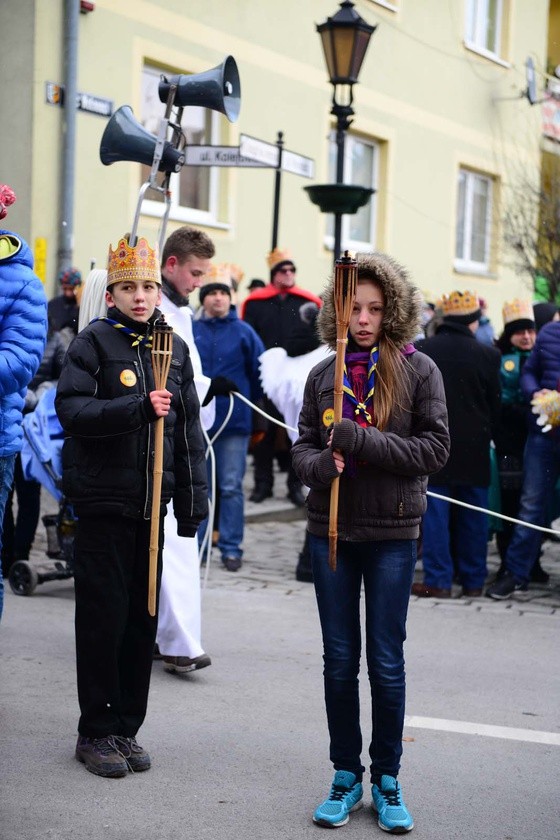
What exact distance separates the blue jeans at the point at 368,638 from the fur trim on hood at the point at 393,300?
0.69 metres

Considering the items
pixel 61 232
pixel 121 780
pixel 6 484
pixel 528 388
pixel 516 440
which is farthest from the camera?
pixel 61 232

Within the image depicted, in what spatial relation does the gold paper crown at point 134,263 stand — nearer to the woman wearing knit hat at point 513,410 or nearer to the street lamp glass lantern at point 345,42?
the woman wearing knit hat at point 513,410

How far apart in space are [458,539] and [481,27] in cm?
1442

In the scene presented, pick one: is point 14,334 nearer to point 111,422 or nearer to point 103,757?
point 111,422

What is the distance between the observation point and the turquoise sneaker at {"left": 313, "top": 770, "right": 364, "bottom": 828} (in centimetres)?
416

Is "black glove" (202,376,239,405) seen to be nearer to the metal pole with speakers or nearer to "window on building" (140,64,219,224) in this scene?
the metal pole with speakers

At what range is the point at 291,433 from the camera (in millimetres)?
8859

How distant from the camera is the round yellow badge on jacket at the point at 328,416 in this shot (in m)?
4.24

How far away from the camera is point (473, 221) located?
21.0 meters

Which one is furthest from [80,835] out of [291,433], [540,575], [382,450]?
[540,575]

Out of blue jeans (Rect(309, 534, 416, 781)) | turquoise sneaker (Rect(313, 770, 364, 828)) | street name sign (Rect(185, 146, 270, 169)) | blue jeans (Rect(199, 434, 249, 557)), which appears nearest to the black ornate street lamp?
street name sign (Rect(185, 146, 270, 169))

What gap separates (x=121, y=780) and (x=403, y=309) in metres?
1.94

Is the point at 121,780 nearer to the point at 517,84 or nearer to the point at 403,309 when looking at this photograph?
the point at 403,309

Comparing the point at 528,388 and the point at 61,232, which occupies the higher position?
the point at 61,232
